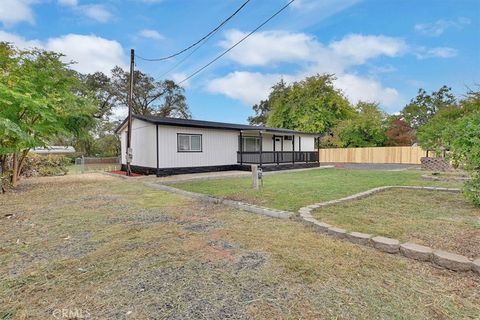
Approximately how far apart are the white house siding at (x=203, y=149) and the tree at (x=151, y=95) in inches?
744

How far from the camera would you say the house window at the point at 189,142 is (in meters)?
13.7

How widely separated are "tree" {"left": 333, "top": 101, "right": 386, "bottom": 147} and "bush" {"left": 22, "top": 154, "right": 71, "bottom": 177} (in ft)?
85.5

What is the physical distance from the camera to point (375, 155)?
2512cm

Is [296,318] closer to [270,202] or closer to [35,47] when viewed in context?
[270,202]

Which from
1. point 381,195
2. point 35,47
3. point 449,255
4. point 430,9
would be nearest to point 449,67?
point 430,9

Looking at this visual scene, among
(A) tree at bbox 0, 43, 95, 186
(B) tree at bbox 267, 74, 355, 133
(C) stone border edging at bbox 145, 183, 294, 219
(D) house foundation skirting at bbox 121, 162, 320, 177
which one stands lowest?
(C) stone border edging at bbox 145, 183, 294, 219

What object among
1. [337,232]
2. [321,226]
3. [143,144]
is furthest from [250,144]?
[337,232]

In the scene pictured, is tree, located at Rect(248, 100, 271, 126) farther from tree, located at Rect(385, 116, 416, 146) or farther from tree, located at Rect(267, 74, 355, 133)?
tree, located at Rect(385, 116, 416, 146)

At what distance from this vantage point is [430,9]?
8.57m

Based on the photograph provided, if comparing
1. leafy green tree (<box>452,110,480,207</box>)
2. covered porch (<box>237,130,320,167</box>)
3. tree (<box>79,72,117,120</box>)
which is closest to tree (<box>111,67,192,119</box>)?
tree (<box>79,72,117,120</box>)

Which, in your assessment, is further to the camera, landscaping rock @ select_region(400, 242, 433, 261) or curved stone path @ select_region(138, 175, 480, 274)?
landscaping rock @ select_region(400, 242, 433, 261)

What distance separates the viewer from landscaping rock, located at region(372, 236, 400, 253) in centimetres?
316

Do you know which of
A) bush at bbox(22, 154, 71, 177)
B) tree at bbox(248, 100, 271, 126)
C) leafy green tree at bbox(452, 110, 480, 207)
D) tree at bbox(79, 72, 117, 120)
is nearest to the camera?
leafy green tree at bbox(452, 110, 480, 207)

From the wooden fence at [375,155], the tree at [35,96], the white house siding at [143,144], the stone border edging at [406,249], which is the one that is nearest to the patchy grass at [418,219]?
the stone border edging at [406,249]
